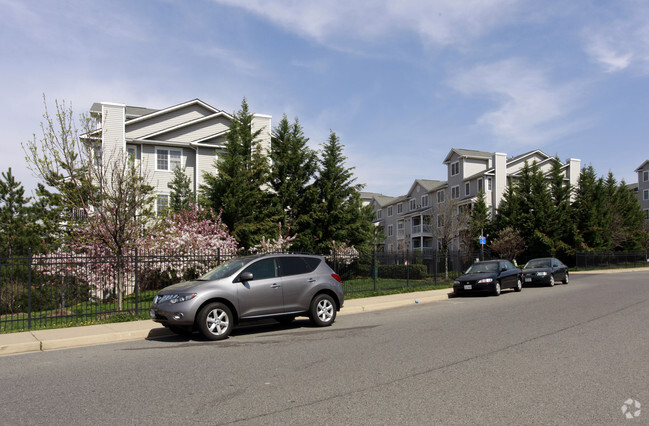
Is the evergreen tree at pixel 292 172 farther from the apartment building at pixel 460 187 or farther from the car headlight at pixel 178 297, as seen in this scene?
the car headlight at pixel 178 297

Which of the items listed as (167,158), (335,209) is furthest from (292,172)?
(167,158)

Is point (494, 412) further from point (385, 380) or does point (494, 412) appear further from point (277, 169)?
point (277, 169)

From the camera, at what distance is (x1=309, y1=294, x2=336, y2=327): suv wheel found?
1139 centimetres

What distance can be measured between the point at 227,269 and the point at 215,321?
1389 millimetres

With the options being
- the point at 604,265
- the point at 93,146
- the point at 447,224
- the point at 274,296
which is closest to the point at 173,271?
the point at 93,146

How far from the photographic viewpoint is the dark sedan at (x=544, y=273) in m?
24.0

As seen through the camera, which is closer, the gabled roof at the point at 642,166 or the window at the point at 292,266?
the window at the point at 292,266

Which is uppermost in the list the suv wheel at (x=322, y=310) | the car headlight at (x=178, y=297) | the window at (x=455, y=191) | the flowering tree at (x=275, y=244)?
the window at (x=455, y=191)

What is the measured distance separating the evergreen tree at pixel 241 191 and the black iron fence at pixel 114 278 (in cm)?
452

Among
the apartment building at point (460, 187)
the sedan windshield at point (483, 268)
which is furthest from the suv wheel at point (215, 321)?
the apartment building at point (460, 187)

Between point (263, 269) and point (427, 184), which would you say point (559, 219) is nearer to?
point (427, 184)

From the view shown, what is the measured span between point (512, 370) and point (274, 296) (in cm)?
538

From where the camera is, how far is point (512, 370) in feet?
22.4

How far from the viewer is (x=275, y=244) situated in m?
24.5
